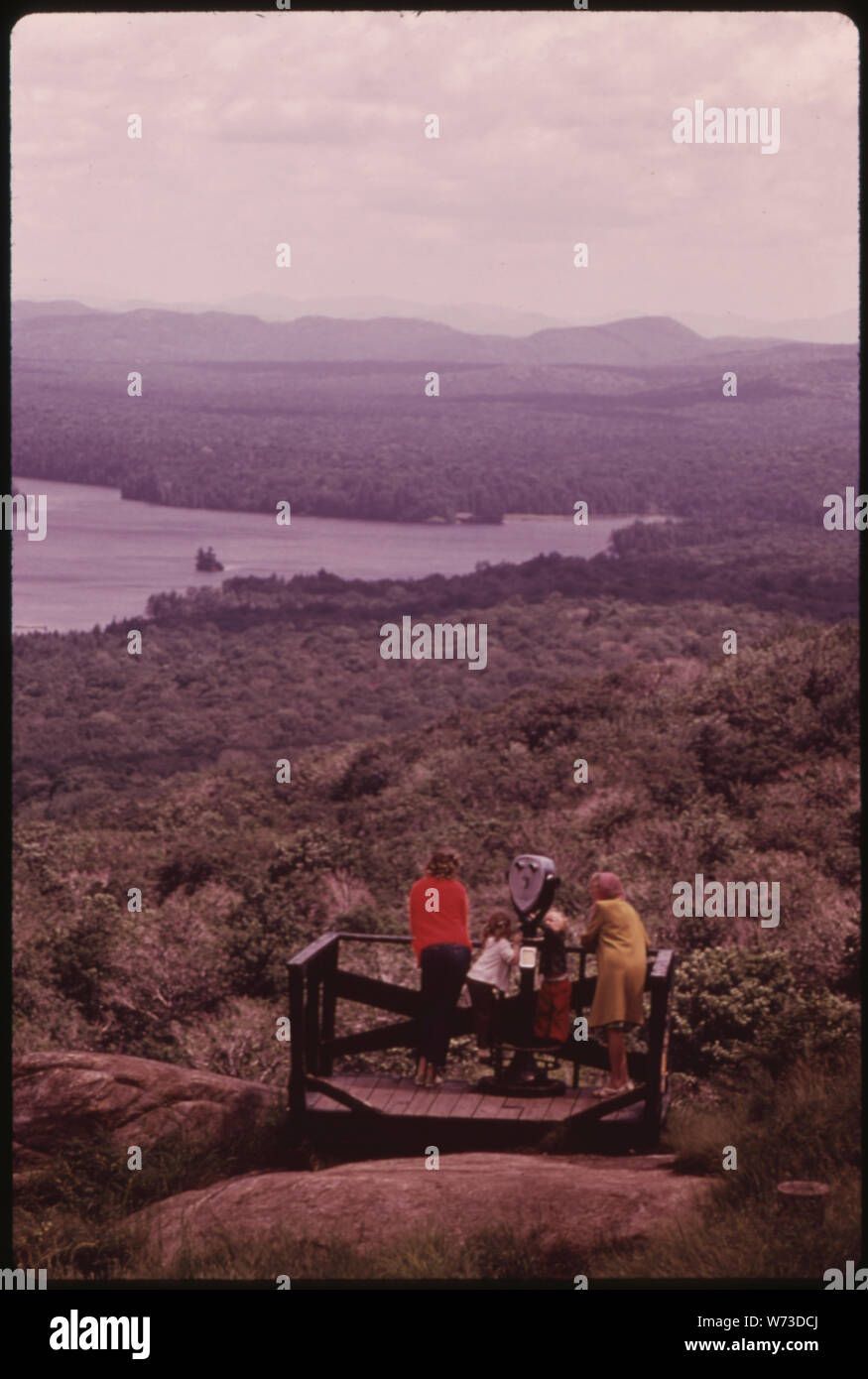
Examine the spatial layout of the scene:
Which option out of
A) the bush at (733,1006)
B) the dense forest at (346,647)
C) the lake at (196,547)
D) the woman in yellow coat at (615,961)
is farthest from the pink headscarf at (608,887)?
the lake at (196,547)

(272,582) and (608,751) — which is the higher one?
(272,582)

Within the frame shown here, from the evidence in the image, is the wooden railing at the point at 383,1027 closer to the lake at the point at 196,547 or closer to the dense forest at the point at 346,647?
the dense forest at the point at 346,647

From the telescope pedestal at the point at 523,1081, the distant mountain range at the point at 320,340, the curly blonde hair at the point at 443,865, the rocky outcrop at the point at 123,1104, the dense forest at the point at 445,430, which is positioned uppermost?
the distant mountain range at the point at 320,340

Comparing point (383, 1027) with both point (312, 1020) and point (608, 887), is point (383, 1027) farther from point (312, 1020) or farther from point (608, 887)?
point (608, 887)

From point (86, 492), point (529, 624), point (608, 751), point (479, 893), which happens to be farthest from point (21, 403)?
point (479, 893)

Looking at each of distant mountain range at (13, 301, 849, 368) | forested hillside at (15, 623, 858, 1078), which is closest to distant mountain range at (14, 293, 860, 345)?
distant mountain range at (13, 301, 849, 368)
